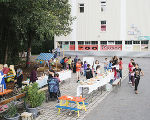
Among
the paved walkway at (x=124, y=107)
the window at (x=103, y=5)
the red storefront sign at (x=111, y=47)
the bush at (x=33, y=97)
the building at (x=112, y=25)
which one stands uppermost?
the window at (x=103, y=5)

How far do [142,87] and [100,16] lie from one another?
29.9 metres

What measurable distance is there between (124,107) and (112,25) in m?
33.4

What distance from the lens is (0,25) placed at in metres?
18.9

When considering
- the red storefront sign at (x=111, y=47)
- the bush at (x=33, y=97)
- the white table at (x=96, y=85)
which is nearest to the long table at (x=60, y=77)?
the white table at (x=96, y=85)

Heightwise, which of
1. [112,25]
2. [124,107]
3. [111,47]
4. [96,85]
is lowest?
[124,107]

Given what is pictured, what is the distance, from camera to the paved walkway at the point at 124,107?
356 inches

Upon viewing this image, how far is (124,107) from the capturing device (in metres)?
10.4

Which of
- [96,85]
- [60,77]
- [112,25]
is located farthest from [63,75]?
[112,25]

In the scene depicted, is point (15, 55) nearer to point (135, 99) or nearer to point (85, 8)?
point (135, 99)

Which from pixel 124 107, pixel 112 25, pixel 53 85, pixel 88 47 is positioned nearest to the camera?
pixel 124 107

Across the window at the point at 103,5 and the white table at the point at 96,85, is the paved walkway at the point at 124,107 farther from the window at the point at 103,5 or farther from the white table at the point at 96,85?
the window at the point at 103,5

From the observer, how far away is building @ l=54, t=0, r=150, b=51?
4083cm

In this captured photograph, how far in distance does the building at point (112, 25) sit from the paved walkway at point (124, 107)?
95.8ft

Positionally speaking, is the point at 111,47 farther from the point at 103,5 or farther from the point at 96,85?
the point at 96,85
